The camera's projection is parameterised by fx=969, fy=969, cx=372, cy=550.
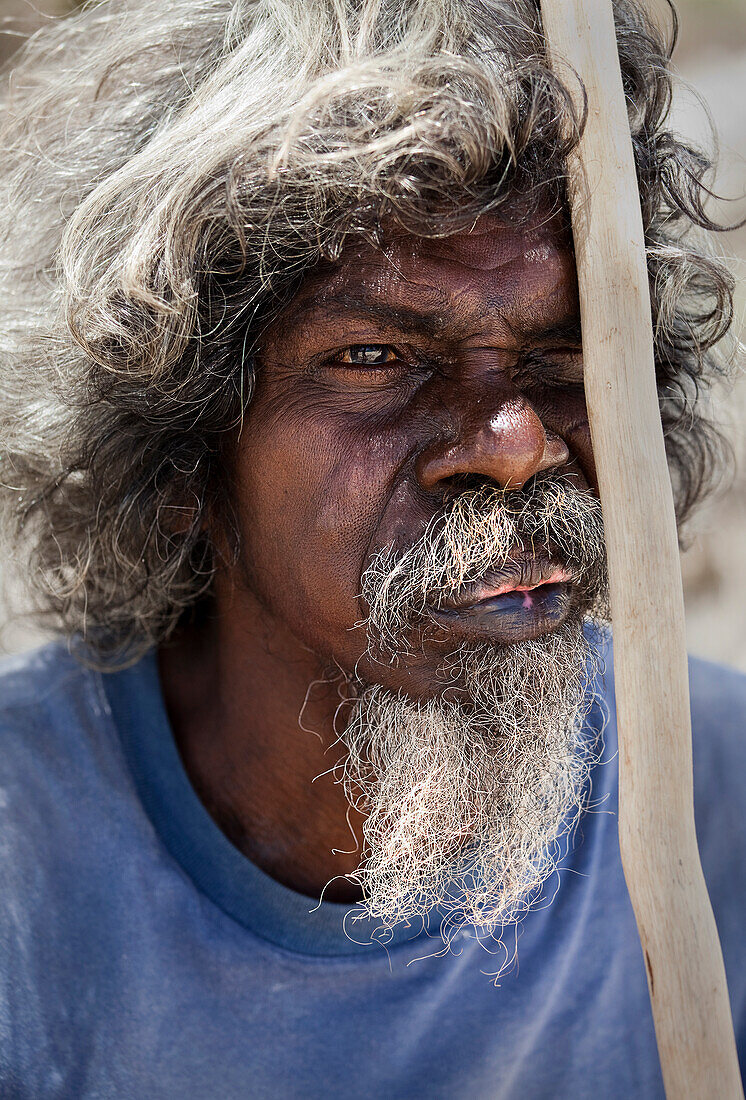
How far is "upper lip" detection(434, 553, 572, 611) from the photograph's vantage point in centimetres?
121

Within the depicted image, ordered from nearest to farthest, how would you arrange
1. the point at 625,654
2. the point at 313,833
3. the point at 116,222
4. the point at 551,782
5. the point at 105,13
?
1. the point at 625,654
2. the point at 116,222
3. the point at 551,782
4. the point at 313,833
5. the point at 105,13

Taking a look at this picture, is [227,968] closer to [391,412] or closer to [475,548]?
[475,548]

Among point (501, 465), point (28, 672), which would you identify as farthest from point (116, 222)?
point (28, 672)

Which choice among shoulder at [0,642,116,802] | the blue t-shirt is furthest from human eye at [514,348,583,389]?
shoulder at [0,642,116,802]

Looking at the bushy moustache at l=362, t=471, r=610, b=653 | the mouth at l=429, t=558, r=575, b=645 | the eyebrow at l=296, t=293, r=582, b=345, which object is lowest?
the mouth at l=429, t=558, r=575, b=645

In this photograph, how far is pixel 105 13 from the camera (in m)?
1.69

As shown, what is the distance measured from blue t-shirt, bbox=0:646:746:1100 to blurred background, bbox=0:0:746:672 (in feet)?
1.79

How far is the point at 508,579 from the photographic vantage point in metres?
1.22

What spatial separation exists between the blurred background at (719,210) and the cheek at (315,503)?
2.36 feet

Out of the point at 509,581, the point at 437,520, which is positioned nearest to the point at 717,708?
the point at 509,581

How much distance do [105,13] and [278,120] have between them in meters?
0.79

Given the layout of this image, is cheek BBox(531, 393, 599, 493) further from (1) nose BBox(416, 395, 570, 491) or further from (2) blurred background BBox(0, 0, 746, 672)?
(2) blurred background BBox(0, 0, 746, 672)

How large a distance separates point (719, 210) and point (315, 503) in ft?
3.37

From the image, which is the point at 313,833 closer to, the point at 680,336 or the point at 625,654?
the point at 625,654
